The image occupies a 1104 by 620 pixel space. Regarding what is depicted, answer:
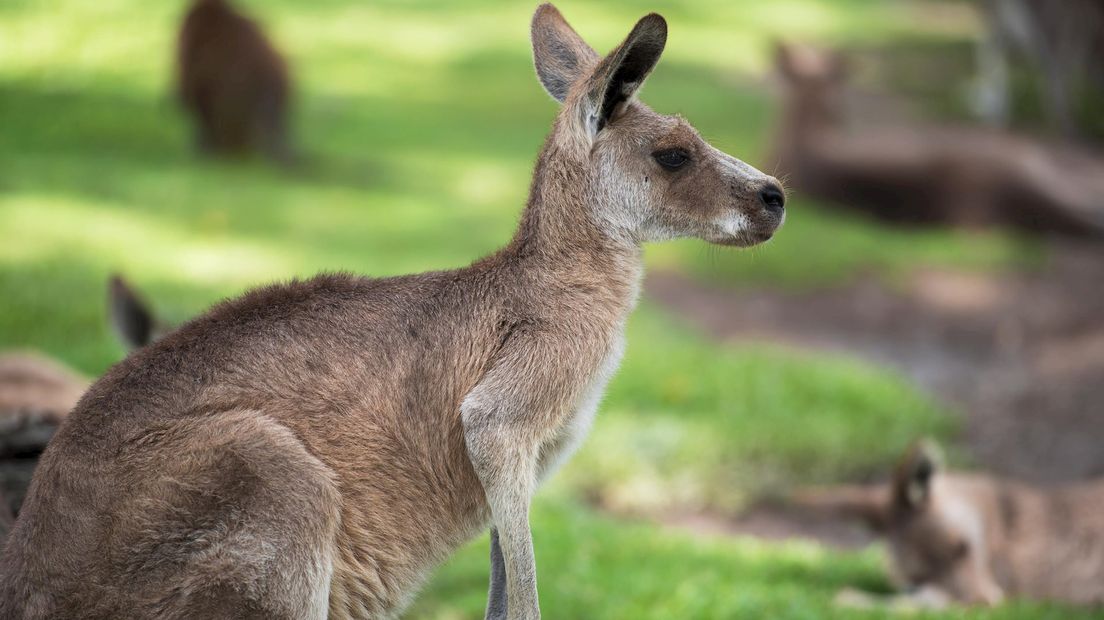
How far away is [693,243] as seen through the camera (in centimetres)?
1281

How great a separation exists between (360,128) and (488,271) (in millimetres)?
11033

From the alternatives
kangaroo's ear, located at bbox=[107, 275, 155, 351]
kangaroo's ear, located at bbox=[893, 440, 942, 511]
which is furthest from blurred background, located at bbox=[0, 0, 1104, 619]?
kangaroo's ear, located at bbox=[107, 275, 155, 351]

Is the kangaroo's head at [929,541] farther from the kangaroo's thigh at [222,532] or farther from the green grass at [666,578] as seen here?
the kangaroo's thigh at [222,532]

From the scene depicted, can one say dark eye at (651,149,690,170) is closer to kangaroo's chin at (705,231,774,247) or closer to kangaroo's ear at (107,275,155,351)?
kangaroo's chin at (705,231,774,247)

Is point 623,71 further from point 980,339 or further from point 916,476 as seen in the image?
point 980,339

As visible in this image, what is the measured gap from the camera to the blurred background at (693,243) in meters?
7.93

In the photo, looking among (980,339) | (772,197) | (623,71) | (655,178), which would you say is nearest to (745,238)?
(772,197)

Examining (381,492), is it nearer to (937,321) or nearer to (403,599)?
(403,599)

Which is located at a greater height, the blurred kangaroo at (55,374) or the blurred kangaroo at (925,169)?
Answer: the blurred kangaroo at (925,169)

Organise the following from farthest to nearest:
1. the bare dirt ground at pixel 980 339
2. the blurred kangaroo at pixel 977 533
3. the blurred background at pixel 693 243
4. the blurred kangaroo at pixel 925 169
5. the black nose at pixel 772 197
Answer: the blurred kangaroo at pixel 925 169, the bare dirt ground at pixel 980 339, the blurred background at pixel 693 243, the blurred kangaroo at pixel 977 533, the black nose at pixel 772 197

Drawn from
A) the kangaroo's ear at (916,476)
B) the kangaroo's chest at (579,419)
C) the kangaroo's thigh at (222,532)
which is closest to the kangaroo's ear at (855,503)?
the kangaroo's ear at (916,476)

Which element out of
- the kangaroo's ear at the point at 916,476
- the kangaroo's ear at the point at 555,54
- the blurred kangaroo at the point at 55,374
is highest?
the kangaroo's ear at the point at 555,54

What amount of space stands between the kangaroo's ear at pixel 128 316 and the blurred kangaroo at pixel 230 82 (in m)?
6.42

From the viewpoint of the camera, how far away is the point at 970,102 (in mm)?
16625
